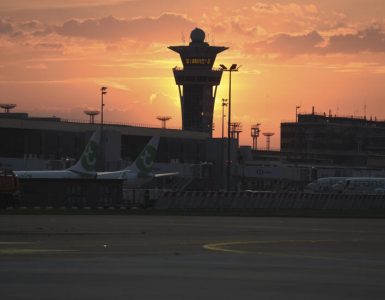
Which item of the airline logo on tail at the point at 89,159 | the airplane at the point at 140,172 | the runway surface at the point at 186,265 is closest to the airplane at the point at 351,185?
the airplane at the point at 140,172

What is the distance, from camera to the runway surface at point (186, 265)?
14914mm

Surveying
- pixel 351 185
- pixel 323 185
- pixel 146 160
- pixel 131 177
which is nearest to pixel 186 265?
pixel 131 177

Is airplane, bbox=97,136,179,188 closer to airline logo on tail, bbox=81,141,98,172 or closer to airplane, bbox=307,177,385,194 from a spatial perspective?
airline logo on tail, bbox=81,141,98,172

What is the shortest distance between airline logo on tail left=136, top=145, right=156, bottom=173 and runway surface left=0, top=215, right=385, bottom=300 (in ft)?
202

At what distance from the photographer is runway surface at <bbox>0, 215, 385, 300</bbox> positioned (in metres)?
14.9

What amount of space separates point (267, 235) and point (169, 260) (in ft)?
38.4

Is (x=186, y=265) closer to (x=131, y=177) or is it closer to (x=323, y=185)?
(x=131, y=177)

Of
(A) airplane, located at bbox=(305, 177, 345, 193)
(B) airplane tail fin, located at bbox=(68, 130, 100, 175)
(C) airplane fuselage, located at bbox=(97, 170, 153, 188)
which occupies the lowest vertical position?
(A) airplane, located at bbox=(305, 177, 345, 193)

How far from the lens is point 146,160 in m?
94.6

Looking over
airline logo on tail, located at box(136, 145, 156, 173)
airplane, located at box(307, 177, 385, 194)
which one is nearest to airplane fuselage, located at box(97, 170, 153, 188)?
airline logo on tail, located at box(136, 145, 156, 173)

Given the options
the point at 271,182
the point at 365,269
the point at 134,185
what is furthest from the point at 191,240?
the point at 271,182

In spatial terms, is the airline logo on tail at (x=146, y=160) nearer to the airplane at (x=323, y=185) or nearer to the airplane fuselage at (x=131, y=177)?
the airplane fuselage at (x=131, y=177)

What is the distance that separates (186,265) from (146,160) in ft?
247

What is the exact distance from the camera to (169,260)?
20469 mm
